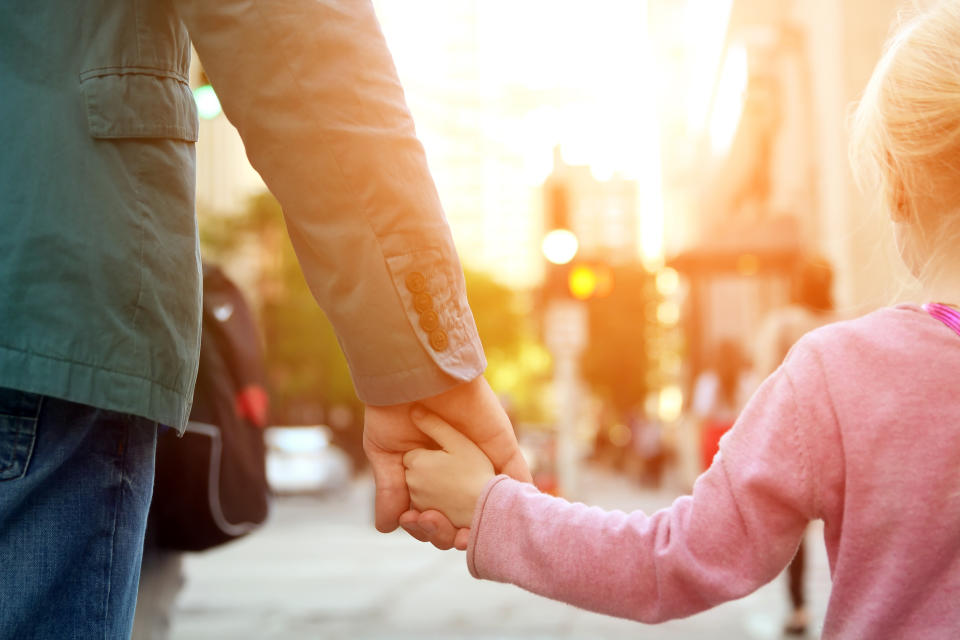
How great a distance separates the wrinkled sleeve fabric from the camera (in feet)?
4.43

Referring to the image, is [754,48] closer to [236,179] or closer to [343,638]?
[343,638]

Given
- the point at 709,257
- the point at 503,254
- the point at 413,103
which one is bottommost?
the point at 503,254

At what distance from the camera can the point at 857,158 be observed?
5.34 ft

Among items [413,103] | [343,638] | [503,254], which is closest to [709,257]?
[413,103]

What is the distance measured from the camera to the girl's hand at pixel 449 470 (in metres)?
1.71

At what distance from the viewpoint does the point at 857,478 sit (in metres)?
1.32

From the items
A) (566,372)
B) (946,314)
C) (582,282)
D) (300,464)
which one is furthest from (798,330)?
(300,464)

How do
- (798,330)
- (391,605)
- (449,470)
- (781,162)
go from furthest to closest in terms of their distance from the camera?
(781,162) → (391,605) → (798,330) → (449,470)

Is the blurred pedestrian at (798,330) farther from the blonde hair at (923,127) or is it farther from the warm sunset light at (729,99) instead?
the warm sunset light at (729,99)

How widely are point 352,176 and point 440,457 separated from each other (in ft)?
1.55

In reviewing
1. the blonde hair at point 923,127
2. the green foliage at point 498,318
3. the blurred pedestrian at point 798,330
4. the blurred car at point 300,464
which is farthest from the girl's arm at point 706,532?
the green foliage at point 498,318

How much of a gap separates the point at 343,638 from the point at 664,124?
4954 cm

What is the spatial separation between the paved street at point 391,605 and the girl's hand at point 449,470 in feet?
13.6

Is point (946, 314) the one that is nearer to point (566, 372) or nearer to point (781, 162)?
point (566, 372)
